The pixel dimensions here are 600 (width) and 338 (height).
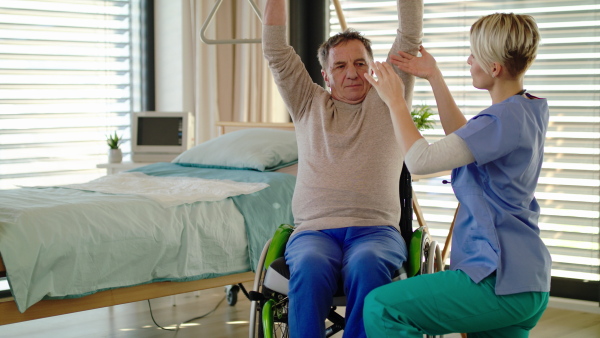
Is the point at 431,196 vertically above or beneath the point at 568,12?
beneath

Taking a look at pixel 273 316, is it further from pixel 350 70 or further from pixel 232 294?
pixel 232 294

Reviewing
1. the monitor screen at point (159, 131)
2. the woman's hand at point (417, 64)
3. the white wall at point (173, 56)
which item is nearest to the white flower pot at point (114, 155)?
the monitor screen at point (159, 131)

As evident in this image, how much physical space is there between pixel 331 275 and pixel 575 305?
192 cm

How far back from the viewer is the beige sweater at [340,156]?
1.94 metres

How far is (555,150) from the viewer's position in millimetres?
3303

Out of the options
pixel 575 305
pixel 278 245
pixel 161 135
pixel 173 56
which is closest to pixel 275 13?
pixel 278 245

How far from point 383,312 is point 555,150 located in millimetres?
2146

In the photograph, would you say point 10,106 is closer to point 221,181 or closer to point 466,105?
point 221,181

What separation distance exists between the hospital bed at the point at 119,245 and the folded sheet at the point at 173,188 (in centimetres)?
2

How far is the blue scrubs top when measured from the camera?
1.43 meters

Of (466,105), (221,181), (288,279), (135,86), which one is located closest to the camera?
(288,279)

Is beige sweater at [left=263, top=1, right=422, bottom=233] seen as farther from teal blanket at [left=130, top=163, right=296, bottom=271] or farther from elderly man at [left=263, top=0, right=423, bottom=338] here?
teal blanket at [left=130, top=163, right=296, bottom=271]

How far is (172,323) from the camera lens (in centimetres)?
300

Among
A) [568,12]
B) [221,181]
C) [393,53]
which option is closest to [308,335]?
[393,53]
